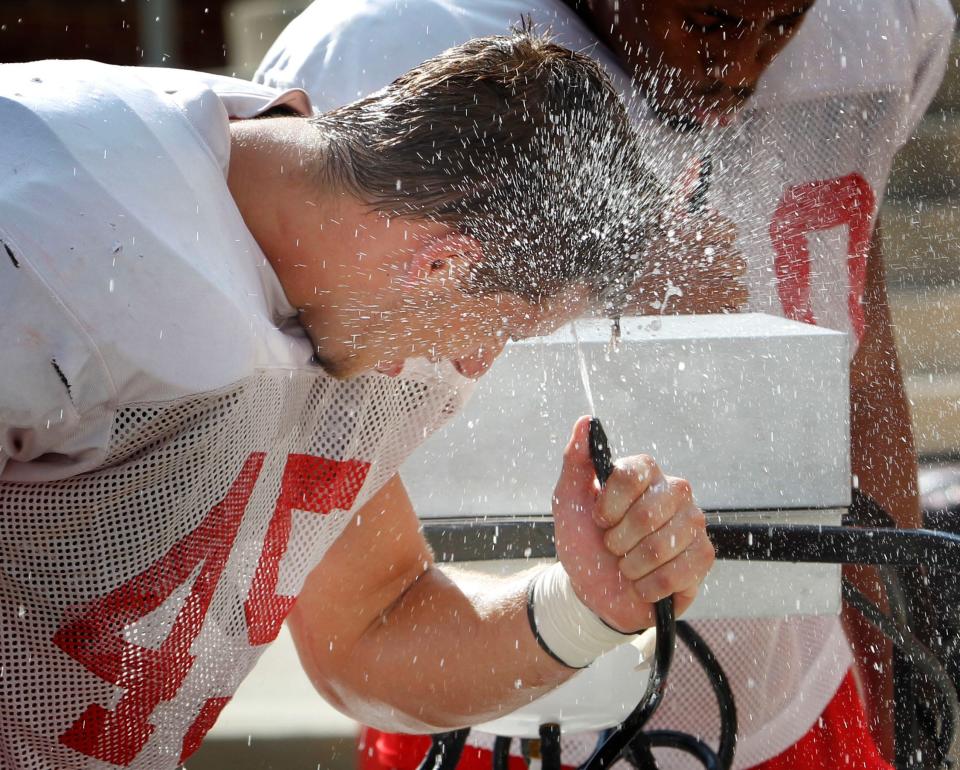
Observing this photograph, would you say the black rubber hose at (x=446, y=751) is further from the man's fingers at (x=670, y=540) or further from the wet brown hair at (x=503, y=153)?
the wet brown hair at (x=503, y=153)

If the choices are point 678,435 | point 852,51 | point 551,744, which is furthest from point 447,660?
point 852,51

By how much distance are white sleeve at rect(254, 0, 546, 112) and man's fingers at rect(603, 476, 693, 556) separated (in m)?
0.75

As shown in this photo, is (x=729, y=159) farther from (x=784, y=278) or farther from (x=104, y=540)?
(x=104, y=540)

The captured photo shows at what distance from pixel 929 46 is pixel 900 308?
0.97 m

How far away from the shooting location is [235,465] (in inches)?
48.3

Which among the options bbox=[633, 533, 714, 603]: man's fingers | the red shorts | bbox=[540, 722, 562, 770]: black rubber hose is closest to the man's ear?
bbox=[633, 533, 714, 603]: man's fingers

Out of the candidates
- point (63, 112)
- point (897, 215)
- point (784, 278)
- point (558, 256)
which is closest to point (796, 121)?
point (784, 278)

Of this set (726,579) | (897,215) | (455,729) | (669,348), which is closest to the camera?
(669,348)

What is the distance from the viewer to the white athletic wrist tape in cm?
132

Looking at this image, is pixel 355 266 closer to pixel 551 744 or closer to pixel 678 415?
pixel 678 415

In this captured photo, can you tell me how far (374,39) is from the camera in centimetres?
162

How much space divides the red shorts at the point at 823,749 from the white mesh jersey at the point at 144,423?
57 centimetres

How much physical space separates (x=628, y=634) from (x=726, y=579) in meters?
0.17

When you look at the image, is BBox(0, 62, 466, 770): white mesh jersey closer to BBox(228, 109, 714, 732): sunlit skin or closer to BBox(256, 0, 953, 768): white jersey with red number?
BBox(228, 109, 714, 732): sunlit skin
